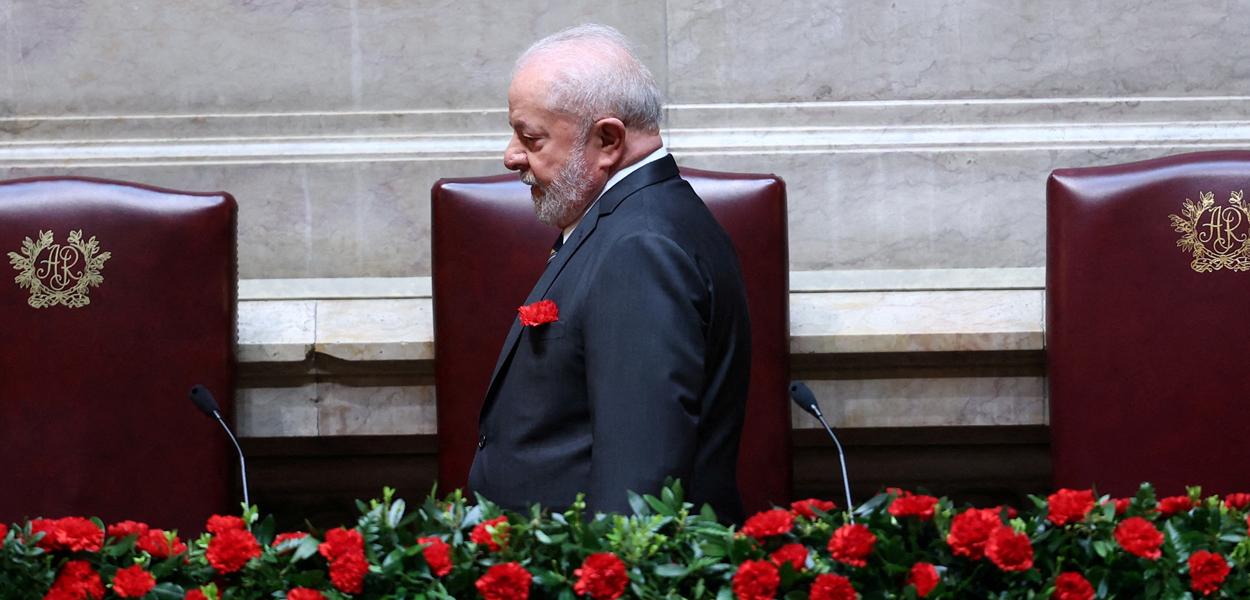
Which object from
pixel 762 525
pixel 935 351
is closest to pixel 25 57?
pixel 935 351

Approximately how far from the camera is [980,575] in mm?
1258

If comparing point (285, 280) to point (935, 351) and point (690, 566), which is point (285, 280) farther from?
point (690, 566)

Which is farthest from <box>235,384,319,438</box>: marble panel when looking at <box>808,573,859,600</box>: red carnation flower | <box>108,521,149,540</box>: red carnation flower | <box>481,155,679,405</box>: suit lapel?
<box>808,573,859,600</box>: red carnation flower

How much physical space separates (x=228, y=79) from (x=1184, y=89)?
202 centimetres

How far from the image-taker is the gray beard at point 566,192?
1.92 m

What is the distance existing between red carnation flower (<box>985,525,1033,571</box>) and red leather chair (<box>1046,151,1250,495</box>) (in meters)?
1.37

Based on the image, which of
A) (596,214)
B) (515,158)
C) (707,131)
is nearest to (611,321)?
(596,214)

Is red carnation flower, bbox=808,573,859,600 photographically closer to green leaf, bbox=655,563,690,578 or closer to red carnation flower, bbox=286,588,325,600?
green leaf, bbox=655,563,690,578

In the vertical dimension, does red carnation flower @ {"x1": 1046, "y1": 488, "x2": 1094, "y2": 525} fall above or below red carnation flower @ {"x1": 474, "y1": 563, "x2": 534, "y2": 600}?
above

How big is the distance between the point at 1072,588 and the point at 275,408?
1.78 metres

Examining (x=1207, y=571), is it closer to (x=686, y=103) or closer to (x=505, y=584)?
(x=505, y=584)

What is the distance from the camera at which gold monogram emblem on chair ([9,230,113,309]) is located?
2.55 meters

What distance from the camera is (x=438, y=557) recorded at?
1.28 meters

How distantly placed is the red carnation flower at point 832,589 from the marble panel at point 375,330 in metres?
1.53
